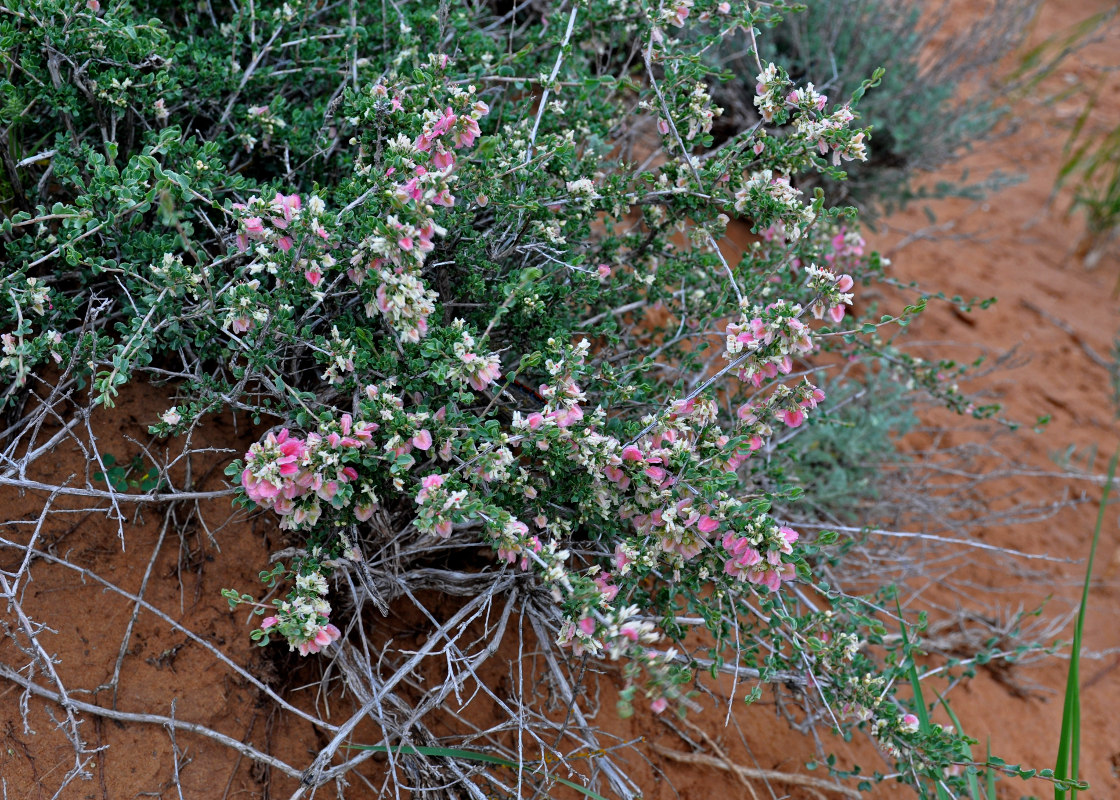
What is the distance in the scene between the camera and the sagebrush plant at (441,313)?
1.64 meters

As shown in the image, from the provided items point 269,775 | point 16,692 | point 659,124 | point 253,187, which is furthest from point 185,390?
point 659,124

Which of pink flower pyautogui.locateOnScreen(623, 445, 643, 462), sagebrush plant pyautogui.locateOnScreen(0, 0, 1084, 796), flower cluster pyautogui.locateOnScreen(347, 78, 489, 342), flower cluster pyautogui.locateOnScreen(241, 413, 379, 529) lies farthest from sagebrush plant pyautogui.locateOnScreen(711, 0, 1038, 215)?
flower cluster pyautogui.locateOnScreen(241, 413, 379, 529)

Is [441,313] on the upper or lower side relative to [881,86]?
lower

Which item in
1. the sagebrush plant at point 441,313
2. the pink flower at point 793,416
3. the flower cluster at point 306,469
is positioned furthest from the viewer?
the pink flower at point 793,416

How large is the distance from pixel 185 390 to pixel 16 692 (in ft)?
2.23

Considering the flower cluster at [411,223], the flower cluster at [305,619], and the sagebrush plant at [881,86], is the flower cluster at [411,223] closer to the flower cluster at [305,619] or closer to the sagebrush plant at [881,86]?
the flower cluster at [305,619]

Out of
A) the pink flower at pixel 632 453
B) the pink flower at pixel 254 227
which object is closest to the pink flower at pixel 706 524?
the pink flower at pixel 632 453

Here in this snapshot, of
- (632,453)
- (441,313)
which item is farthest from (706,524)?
(441,313)

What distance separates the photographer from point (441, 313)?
194 centimetres

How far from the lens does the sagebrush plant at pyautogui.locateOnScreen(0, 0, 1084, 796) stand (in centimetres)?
164

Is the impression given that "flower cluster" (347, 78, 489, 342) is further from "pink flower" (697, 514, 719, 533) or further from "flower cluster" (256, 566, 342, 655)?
"pink flower" (697, 514, 719, 533)

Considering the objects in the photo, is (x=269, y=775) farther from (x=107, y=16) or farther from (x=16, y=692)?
(x=107, y=16)

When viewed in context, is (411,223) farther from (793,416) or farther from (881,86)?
(881,86)

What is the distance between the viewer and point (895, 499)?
10.3 feet
